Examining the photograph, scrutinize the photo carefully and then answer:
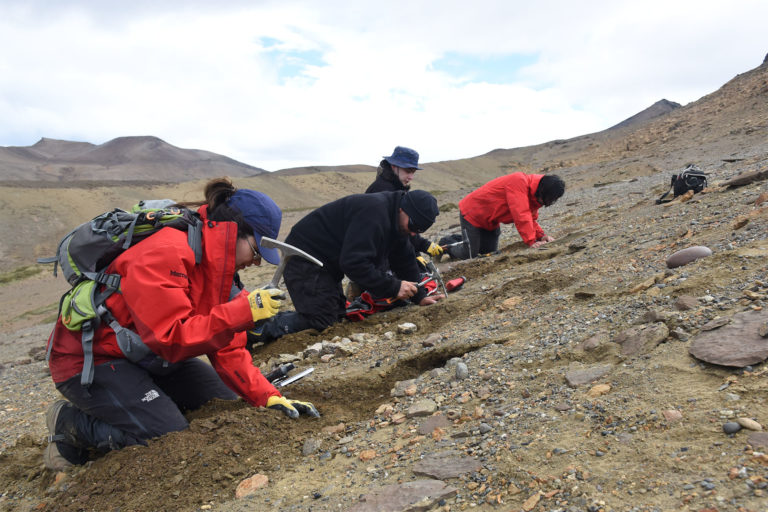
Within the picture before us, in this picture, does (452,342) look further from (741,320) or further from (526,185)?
(526,185)

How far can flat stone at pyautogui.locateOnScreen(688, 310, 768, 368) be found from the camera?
2229mm

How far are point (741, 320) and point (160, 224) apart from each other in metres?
2.98

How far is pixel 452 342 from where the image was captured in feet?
12.6

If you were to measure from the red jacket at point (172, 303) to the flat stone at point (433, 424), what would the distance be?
1015mm

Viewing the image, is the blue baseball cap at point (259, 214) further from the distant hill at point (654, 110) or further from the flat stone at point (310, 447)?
the distant hill at point (654, 110)

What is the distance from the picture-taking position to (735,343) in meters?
2.36

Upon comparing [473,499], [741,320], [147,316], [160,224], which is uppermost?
[160,224]

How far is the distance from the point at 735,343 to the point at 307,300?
3.54 m

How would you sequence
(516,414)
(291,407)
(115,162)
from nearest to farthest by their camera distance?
(516,414)
(291,407)
(115,162)

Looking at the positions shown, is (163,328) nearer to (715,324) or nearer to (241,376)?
(241,376)

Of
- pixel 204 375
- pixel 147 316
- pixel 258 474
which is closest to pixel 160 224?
pixel 147 316

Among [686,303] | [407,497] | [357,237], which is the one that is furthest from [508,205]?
[407,497]

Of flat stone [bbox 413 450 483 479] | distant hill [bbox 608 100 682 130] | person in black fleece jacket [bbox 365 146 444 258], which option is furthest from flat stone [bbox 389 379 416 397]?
distant hill [bbox 608 100 682 130]

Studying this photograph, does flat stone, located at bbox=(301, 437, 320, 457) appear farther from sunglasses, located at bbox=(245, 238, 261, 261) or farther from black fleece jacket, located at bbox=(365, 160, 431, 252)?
black fleece jacket, located at bbox=(365, 160, 431, 252)
